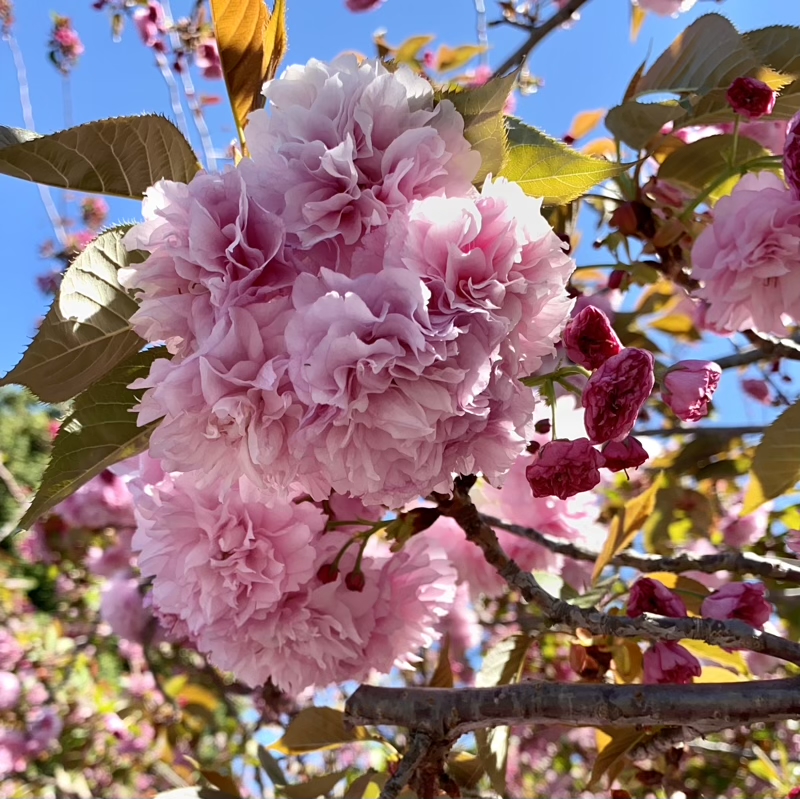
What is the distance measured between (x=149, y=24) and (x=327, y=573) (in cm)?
319

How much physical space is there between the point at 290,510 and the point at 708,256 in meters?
0.61

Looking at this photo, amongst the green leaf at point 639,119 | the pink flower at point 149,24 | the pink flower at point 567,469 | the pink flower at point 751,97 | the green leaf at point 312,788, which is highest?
the pink flower at point 149,24

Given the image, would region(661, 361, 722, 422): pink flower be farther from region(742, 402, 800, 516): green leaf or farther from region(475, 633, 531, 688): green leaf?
region(475, 633, 531, 688): green leaf

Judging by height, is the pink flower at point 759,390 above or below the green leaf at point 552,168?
A: above

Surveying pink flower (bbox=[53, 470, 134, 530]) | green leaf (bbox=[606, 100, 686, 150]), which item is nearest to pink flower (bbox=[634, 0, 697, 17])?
green leaf (bbox=[606, 100, 686, 150])

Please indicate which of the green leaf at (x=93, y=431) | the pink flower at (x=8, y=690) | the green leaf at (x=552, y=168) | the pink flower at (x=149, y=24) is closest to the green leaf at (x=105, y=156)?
the green leaf at (x=93, y=431)

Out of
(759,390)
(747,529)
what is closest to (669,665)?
(747,529)

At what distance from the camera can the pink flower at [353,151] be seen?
1.69 ft

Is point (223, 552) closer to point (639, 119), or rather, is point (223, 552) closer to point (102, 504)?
point (639, 119)

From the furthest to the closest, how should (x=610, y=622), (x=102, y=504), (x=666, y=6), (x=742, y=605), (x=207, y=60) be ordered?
1. (x=207, y=60)
2. (x=102, y=504)
3. (x=666, y=6)
4. (x=742, y=605)
5. (x=610, y=622)

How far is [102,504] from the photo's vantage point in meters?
2.04

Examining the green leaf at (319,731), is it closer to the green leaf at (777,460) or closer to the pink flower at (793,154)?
the green leaf at (777,460)

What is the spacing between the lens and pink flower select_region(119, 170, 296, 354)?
0.50 metres

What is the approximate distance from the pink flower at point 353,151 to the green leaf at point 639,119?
0.49m
